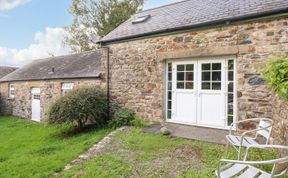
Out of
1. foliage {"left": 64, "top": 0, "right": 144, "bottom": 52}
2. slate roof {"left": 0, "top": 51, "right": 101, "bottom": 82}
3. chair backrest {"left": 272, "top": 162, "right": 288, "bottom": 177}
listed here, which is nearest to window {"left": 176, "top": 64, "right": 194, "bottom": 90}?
slate roof {"left": 0, "top": 51, "right": 101, "bottom": 82}

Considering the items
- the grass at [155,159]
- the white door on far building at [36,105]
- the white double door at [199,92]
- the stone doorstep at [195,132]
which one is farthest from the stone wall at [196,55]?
the white door on far building at [36,105]

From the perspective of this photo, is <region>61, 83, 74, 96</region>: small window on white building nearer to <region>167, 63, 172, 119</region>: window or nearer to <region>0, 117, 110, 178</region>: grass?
<region>0, 117, 110, 178</region>: grass

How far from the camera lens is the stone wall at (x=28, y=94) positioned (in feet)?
40.4

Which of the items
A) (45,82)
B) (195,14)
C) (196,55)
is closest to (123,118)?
(196,55)

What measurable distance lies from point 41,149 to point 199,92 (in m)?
5.33

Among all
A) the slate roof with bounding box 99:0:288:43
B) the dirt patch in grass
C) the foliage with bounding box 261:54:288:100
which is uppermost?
the slate roof with bounding box 99:0:288:43

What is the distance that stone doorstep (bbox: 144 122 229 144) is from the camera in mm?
6654

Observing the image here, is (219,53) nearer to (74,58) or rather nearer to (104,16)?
(74,58)

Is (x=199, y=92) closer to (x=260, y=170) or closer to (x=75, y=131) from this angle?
(x=260, y=170)

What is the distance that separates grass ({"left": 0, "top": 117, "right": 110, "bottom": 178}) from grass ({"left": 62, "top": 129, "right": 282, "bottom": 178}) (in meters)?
0.96

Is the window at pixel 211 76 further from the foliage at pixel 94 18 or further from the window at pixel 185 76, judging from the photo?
the foliage at pixel 94 18

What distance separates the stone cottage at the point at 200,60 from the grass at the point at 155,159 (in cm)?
153

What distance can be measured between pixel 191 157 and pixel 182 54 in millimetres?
3642

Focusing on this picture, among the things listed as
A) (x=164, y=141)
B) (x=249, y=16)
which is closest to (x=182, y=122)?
(x=164, y=141)
